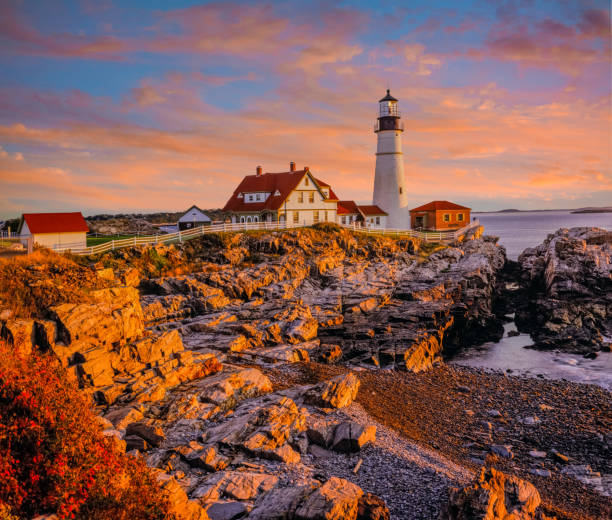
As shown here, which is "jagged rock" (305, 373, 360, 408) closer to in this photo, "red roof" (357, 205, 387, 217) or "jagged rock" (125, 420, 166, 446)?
"jagged rock" (125, 420, 166, 446)

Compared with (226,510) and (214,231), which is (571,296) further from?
(226,510)

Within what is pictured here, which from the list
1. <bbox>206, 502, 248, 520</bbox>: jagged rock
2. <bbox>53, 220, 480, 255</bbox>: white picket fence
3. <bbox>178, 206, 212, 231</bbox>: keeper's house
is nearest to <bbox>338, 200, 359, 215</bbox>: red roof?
<bbox>53, 220, 480, 255</bbox>: white picket fence

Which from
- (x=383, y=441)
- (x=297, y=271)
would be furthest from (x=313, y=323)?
(x=383, y=441)

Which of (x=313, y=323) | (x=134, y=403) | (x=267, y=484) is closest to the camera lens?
(x=267, y=484)

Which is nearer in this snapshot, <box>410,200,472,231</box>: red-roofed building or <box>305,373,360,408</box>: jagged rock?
<box>305,373,360,408</box>: jagged rock

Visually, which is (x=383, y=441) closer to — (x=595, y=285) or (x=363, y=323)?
(x=363, y=323)

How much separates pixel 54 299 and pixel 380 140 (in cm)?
4865

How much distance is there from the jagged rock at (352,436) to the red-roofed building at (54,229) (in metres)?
26.8

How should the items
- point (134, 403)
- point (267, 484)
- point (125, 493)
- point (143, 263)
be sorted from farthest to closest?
point (143, 263) < point (134, 403) < point (267, 484) < point (125, 493)

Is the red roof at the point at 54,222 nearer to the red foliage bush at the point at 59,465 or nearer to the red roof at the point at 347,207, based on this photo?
the red foliage bush at the point at 59,465

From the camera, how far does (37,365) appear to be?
12109 millimetres

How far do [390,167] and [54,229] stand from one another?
133ft

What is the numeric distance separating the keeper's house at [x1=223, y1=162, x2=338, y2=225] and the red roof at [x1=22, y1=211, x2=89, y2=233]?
18.9 metres

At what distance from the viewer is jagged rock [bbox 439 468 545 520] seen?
9938mm
